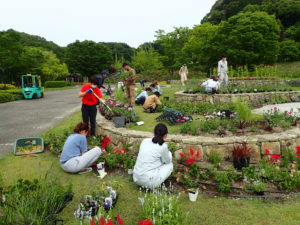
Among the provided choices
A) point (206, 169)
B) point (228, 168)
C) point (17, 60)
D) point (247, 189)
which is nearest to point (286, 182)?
point (247, 189)

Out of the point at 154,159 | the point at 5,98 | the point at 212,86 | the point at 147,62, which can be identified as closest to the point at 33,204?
the point at 154,159

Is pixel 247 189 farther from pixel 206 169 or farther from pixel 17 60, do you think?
pixel 17 60

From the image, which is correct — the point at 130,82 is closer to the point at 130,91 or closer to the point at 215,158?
the point at 130,91

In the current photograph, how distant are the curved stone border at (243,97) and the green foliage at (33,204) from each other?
7.72 metres

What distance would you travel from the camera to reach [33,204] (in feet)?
8.08

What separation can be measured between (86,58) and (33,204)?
52801 millimetres

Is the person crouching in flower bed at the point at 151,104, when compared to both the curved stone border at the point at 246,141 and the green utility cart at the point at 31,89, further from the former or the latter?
the green utility cart at the point at 31,89

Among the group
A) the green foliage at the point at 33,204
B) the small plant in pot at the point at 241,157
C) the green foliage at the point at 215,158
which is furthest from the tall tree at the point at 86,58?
the green foliage at the point at 33,204

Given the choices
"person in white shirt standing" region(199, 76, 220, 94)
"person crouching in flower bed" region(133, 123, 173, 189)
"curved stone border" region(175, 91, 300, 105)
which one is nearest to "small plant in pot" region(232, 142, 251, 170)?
"person crouching in flower bed" region(133, 123, 173, 189)

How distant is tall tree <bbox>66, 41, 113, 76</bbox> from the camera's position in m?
51.2

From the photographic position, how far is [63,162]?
13.6 feet

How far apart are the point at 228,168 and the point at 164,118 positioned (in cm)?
271

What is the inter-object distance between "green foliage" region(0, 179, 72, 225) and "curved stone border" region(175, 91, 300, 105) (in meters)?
7.72

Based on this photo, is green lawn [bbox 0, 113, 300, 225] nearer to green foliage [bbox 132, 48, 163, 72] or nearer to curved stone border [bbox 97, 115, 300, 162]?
curved stone border [bbox 97, 115, 300, 162]
